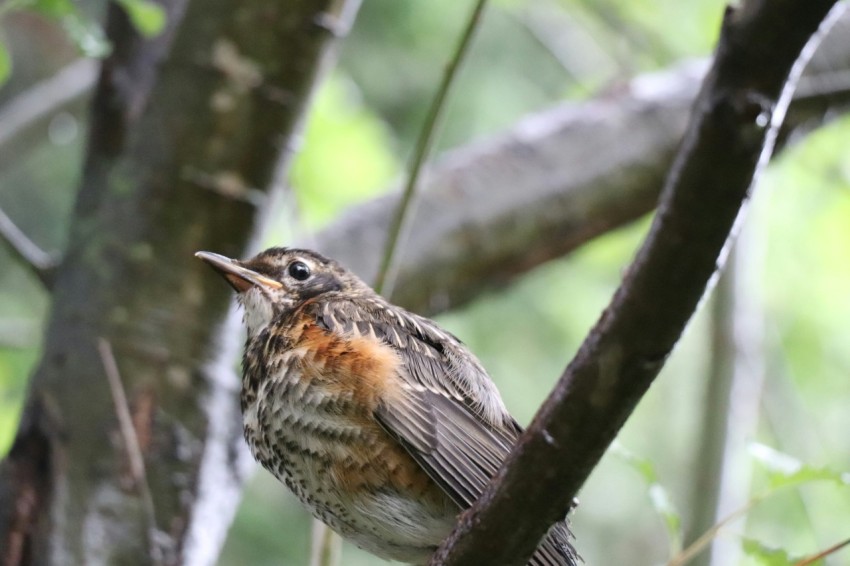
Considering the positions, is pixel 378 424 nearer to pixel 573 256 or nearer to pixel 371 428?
pixel 371 428

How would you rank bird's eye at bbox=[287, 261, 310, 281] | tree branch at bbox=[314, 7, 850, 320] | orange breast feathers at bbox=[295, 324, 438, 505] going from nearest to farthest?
orange breast feathers at bbox=[295, 324, 438, 505] < bird's eye at bbox=[287, 261, 310, 281] < tree branch at bbox=[314, 7, 850, 320]

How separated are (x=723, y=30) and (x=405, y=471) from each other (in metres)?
1.54

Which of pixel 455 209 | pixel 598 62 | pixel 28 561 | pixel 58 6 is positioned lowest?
pixel 28 561

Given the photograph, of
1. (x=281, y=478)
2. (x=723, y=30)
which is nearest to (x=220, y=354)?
(x=281, y=478)

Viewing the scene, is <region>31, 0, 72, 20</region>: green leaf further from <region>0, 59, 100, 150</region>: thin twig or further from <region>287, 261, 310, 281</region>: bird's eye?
<region>0, 59, 100, 150</region>: thin twig

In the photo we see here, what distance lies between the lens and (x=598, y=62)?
5.55m

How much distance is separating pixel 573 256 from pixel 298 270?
1.55 meters

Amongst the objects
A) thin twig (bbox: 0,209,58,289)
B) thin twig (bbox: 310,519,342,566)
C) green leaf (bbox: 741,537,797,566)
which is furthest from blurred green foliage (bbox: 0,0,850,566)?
thin twig (bbox: 310,519,342,566)

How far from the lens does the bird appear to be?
2430 millimetres

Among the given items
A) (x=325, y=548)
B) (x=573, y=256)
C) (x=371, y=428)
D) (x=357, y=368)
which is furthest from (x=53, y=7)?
(x=573, y=256)

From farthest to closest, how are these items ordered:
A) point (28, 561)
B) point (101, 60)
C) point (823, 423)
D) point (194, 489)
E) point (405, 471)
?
1. point (823, 423)
2. point (101, 60)
3. point (194, 489)
4. point (28, 561)
5. point (405, 471)

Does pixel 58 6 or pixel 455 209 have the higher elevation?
pixel 455 209

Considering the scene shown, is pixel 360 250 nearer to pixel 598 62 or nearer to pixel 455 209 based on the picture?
pixel 455 209

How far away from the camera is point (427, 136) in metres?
2.94
